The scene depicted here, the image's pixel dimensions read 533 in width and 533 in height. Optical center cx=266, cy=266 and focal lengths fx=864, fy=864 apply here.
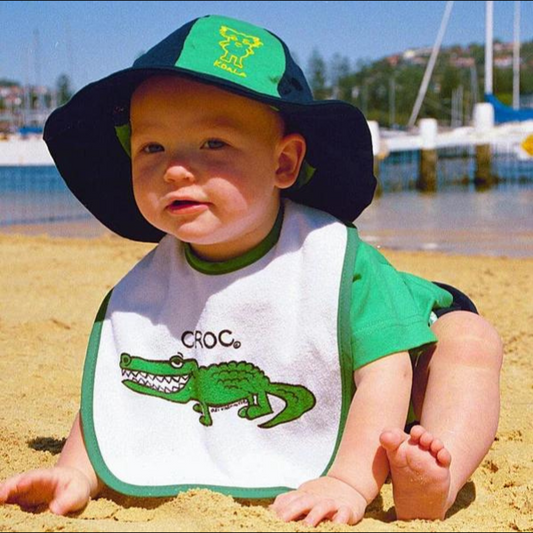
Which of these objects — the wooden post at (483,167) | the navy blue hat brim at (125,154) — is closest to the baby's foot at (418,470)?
the navy blue hat brim at (125,154)

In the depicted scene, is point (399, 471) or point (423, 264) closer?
point (399, 471)

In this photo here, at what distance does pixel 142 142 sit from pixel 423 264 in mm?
5249

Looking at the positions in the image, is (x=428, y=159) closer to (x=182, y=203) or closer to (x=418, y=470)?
(x=182, y=203)

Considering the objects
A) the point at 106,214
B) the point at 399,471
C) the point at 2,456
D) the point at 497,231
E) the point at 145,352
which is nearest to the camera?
the point at 399,471

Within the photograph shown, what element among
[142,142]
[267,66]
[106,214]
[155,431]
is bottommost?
[155,431]

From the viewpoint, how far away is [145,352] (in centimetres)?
216

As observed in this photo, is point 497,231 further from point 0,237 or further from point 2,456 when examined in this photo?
point 2,456

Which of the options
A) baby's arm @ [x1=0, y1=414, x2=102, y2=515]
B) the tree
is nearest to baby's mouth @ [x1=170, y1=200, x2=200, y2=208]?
baby's arm @ [x1=0, y1=414, x2=102, y2=515]

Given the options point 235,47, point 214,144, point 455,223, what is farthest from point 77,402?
point 455,223

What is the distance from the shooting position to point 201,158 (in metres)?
1.96

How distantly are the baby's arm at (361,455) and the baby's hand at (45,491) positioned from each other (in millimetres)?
441

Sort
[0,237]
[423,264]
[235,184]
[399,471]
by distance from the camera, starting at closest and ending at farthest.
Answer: [399,471] < [235,184] < [423,264] < [0,237]

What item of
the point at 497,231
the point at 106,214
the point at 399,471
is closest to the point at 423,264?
the point at 497,231

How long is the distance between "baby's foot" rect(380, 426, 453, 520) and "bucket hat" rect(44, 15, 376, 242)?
0.80 meters
